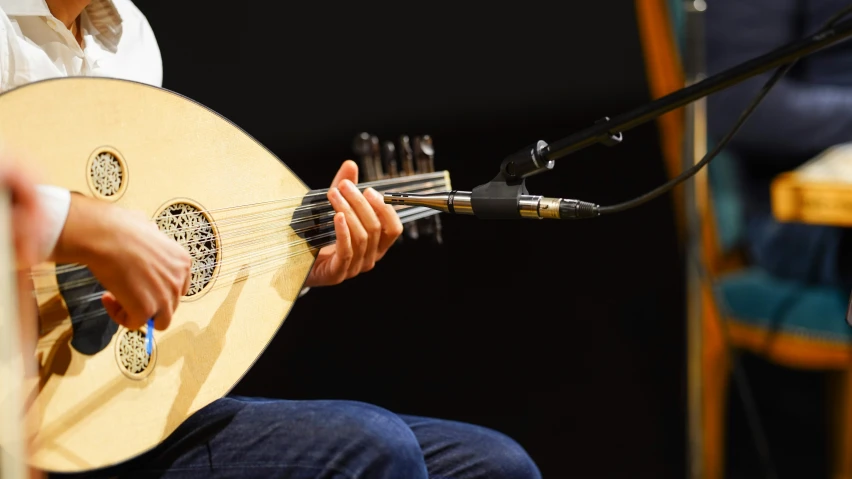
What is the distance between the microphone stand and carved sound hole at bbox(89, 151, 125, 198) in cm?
44

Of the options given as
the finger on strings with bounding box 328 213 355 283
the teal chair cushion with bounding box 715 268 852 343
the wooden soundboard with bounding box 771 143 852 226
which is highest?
the finger on strings with bounding box 328 213 355 283

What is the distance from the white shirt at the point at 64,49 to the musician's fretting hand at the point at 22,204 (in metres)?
0.17

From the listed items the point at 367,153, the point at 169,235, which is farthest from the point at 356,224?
the point at 169,235

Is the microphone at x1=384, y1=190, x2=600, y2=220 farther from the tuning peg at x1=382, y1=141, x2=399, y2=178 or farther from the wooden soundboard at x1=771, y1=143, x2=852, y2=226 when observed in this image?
the wooden soundboard at x1=771, y1=143, x2=852, y2=226

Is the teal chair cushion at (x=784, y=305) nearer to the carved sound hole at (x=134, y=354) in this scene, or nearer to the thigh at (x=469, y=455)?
the thigh at (x=469, y=455)

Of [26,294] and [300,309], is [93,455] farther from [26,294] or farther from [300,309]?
[300,309]

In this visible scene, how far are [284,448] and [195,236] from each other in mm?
301

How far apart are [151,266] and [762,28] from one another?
212cm

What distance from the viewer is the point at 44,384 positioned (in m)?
0.99

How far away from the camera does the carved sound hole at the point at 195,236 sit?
44.8 inches

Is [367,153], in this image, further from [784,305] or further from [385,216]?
[784,305]

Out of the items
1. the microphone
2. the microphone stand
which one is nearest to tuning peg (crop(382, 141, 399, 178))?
→ the microphone

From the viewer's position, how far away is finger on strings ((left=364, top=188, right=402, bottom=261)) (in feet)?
4.32

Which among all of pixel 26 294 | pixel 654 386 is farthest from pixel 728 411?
pixel 26 294
